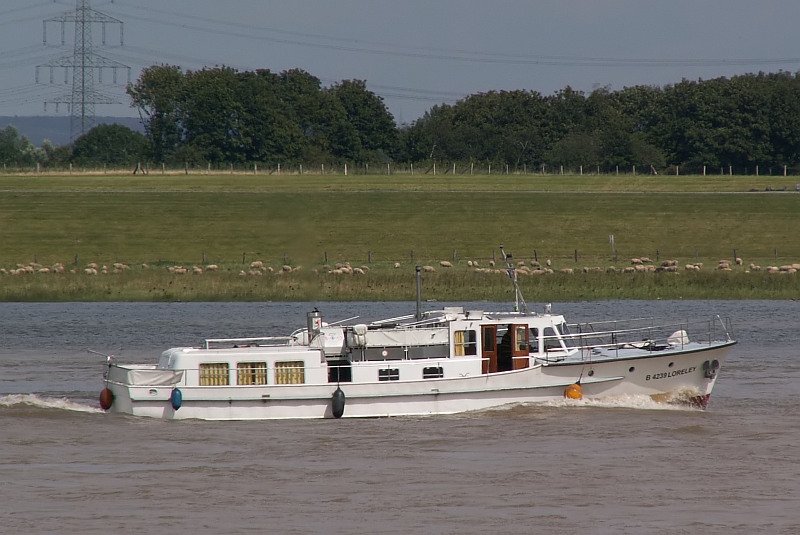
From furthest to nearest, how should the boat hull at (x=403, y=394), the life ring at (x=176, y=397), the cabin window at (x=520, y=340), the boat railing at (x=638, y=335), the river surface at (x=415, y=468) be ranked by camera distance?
the boat railing at (x=638, y=335)
the cabin window at (x=520, y=340)
the boat hull at (x=403, y=394)
the life ring at (x=176, y=397)
the river surface at (x=415, y=468)

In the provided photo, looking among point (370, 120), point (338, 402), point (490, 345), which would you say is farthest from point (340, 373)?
point (370, 120)

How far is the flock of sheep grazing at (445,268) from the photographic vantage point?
230ft

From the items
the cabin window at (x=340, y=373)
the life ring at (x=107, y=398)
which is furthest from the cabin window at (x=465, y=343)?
the life ring at (x=107, y=398)

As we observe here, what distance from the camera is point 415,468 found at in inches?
1174

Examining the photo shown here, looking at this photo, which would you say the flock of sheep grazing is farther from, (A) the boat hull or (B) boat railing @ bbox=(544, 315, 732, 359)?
(A) the boat hull

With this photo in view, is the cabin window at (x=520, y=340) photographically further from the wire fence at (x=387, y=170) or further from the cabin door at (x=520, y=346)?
the wire fence at (x=387, y=170)

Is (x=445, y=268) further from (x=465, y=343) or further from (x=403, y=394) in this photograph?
(x=403, y=394)

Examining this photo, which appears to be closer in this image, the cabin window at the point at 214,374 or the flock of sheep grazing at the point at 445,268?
the cabin window at the point at 214,374

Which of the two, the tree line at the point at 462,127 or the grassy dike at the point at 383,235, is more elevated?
the tree line at the point at 462,127

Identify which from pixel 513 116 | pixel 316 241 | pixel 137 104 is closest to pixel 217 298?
pixel 316 241

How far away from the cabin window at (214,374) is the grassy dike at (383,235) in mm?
21835

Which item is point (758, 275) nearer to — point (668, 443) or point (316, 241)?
point (316, 241)

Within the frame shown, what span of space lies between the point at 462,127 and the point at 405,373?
127 m

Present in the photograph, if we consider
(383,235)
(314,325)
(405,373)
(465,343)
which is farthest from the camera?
(383,235)
